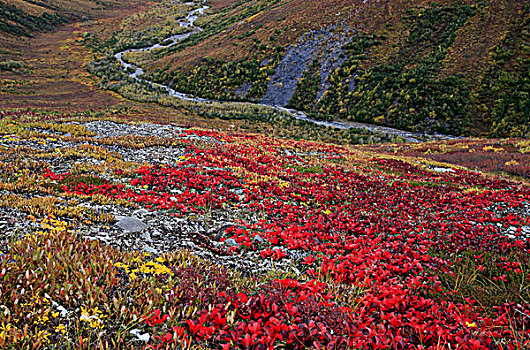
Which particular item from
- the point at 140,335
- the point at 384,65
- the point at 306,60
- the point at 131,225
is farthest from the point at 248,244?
the point at 306,60

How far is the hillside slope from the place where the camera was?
49375 millimetres

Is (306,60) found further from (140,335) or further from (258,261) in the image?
(140,335)

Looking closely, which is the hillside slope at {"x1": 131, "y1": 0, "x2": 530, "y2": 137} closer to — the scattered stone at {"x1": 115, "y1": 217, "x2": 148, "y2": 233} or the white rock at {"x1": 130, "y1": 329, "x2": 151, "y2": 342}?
the scattered stone at {"x1": 115, "y1": 217, "x2": 148, "y2": 233}

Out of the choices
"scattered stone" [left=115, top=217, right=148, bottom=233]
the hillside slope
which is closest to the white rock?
"scattered stone" [left=115, top=217, right=148, bottom=233]

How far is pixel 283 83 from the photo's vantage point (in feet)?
228

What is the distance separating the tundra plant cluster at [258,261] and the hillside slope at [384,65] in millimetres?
43535

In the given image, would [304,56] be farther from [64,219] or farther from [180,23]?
[180,23]

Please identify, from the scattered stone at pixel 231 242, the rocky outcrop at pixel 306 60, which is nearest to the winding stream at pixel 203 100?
the rocky outcrop at pixel 306 60

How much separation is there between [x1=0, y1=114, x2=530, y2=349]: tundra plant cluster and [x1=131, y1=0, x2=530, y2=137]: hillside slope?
4354 centimetres

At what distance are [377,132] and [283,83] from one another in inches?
1146

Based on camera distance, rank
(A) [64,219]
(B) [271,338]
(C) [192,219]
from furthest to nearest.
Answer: (C) [192,219] → (A) [64,219] → (B) [271,338]

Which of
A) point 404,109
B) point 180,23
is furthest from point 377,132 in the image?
point 180,23

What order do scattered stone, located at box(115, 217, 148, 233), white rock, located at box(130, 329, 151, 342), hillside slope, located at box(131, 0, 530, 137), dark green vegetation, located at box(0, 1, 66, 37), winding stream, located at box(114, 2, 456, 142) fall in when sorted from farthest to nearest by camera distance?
1. dark green vegetation, located at box(0, 1, 66, 37)
2. hillside slope, located at box(131, 0, 530, 137)
3. winding stream, located at box(114, 2, 456, 142)
4. scattered stone, located at box(115, 217, 148, 233)
5. white rock, located at box(130, 329, 151, 342)

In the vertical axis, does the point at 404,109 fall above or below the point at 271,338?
above
